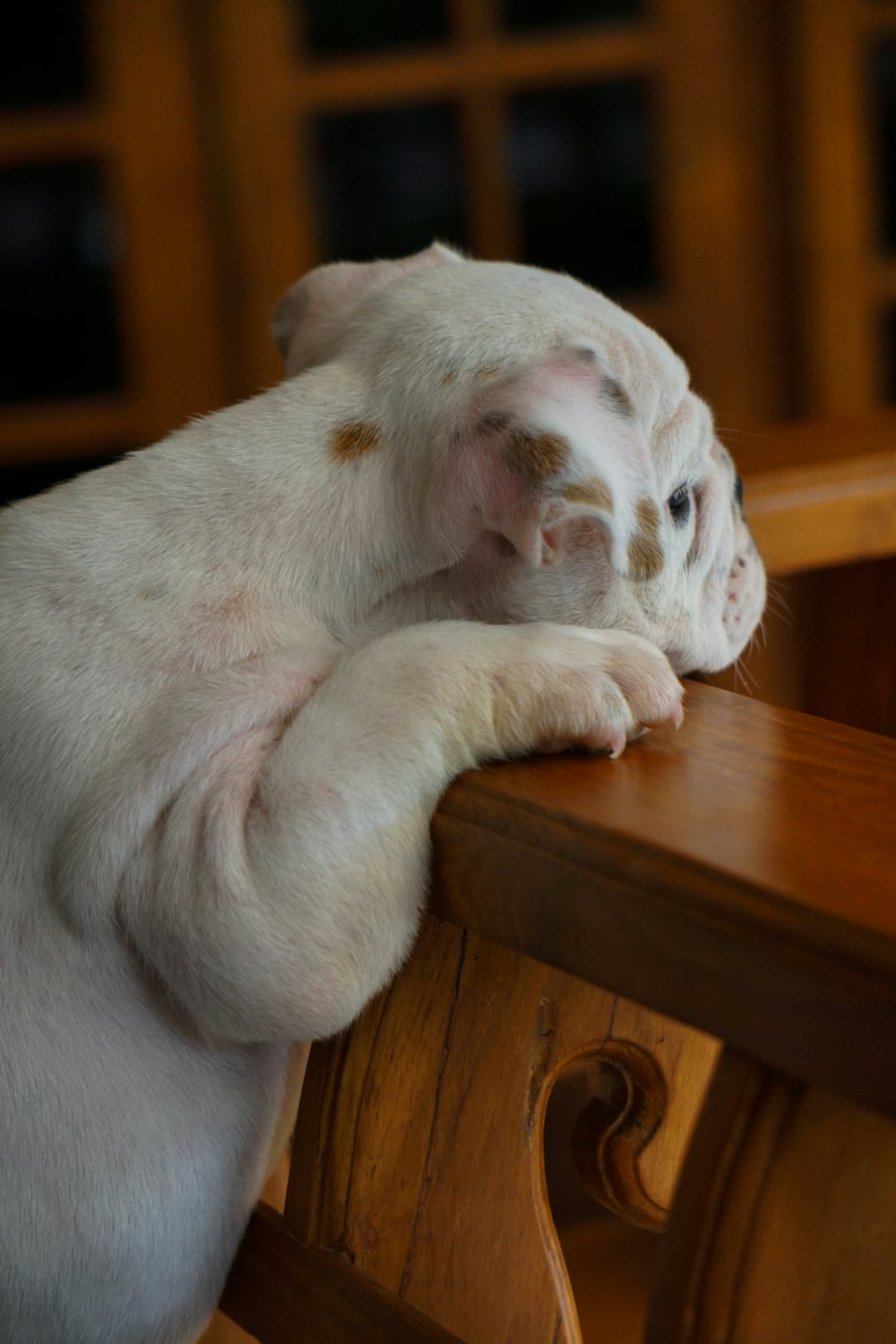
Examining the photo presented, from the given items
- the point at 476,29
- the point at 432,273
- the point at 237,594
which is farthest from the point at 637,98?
the point at 237,594

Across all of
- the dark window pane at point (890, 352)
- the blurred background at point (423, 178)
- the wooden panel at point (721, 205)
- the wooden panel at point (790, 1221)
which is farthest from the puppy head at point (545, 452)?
the dark window pane at point (890, 352)

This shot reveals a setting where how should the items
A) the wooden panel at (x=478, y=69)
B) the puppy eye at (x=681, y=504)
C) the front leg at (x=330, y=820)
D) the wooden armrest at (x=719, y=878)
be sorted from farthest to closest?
1. the wooden panel at (x=478, y=69)
2. the puppy eye at (x=681, y=504)
3. the front leg at (x=330, y=820)
4. the wooden armrest at (x=719, y=878)

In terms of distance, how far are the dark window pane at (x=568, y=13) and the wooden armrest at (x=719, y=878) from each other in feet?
8.19

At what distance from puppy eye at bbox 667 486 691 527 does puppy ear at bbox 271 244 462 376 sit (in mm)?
276

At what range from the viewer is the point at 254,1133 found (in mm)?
917

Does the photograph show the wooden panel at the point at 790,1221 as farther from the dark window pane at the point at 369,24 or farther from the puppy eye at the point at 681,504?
the dark window pane at the point at 369,24

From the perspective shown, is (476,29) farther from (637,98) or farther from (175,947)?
(175,947)

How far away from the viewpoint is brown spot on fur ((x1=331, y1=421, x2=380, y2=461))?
94 centimetres

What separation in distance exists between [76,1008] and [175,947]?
102 mm

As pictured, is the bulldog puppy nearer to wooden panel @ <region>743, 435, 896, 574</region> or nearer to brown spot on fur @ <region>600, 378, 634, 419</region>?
brown spot on fur @ <region>600, 378, 634, 419</region>

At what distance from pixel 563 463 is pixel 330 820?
24cm

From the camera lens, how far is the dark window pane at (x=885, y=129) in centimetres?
314

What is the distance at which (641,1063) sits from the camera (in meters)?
0.87

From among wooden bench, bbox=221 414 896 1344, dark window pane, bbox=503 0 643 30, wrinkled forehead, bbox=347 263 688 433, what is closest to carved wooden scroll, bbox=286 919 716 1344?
wooden bench, bbox=221 414 896 1344
